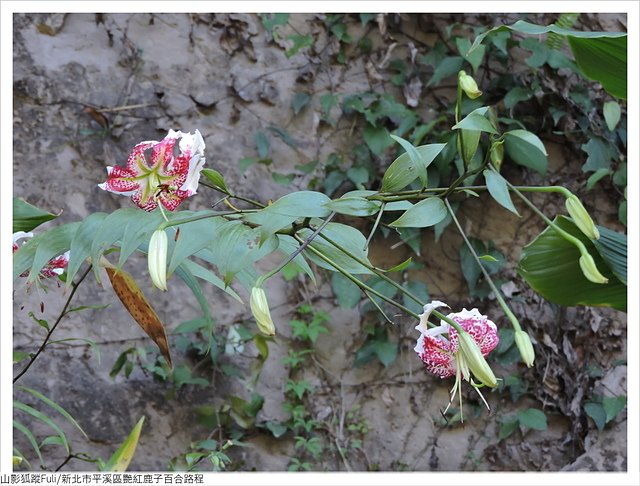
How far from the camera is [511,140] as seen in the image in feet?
Answer: 5.06

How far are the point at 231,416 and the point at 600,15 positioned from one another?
1229 mm

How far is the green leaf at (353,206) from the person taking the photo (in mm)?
447

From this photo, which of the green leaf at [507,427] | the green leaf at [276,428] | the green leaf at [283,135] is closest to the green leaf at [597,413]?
the green leaf at [507,427]

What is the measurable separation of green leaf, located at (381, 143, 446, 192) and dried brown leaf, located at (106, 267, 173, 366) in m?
0.23

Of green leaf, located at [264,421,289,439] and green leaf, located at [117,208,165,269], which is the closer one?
green leaf, located at [117,208,165,269]

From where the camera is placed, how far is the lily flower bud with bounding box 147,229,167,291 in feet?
1.40

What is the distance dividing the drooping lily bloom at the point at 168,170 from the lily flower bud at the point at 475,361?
0.71ft

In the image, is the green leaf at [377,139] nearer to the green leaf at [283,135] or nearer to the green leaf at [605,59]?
the green leaf at [283,135]

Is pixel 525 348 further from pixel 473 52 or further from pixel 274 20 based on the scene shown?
pixel 274 20

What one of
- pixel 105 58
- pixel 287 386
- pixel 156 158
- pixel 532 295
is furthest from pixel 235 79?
pixel 156 158

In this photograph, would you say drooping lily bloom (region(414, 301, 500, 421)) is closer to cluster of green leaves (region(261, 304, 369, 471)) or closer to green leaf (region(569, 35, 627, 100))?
green leaf (region(569, 35, 627, 100))

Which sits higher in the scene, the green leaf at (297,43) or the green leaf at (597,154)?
the green leaf at (297,43)

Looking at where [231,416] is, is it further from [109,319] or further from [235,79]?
[235,79]

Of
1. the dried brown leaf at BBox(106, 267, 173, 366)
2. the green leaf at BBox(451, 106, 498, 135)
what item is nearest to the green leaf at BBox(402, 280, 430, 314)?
the dried brown leaf at BBox(106, 267, 173, 366)
